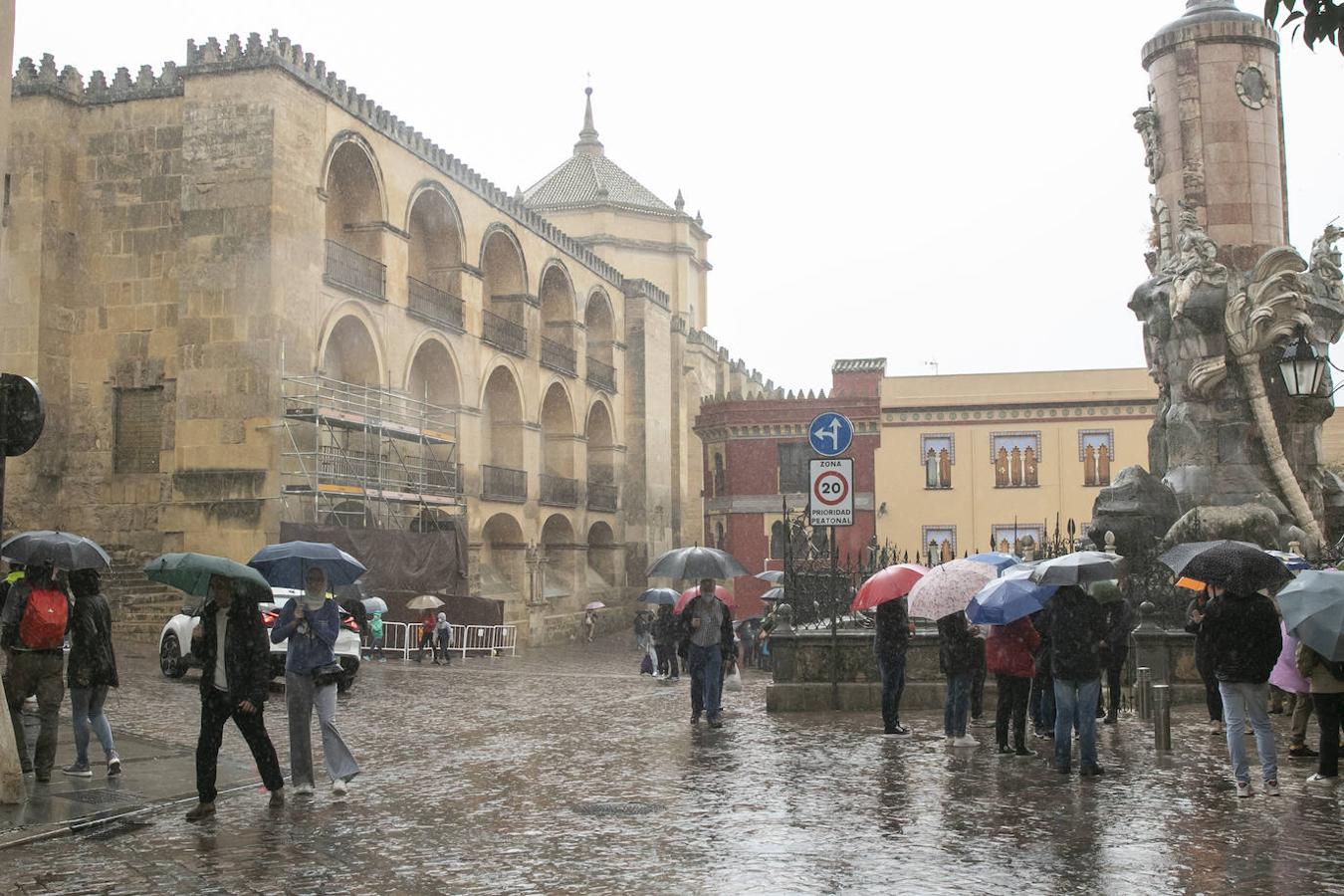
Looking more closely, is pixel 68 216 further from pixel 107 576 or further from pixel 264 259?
pixel 107 576

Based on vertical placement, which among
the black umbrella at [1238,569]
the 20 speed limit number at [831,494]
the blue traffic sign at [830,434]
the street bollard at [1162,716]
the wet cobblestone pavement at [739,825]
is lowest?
the wet cobblestone pavement at [739,825]

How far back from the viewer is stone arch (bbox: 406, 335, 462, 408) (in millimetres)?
34969

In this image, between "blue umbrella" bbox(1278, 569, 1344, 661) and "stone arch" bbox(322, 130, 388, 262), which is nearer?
"blue umbrella" bbox(1278, 569, 1344, 661)

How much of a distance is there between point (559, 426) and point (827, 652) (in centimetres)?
3075

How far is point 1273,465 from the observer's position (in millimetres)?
15375

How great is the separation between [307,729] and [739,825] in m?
3.31

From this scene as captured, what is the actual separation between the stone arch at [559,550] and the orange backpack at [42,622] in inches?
1319

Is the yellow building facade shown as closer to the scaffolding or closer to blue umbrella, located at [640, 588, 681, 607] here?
the scaffolding

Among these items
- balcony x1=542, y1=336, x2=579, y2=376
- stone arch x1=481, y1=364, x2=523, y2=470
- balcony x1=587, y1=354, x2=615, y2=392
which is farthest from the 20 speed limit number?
balcony x1=587, y1=354, x2=615, y2=392

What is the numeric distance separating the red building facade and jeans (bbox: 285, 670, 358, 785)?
128 ft

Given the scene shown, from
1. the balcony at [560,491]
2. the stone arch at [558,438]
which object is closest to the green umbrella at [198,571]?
the balcony at [560,491]

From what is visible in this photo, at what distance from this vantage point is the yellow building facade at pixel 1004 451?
4544 cm

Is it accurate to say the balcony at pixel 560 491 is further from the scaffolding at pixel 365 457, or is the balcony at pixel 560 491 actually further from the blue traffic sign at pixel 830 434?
the blue traffic sign at pixel 830 434

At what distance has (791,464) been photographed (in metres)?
49.7
